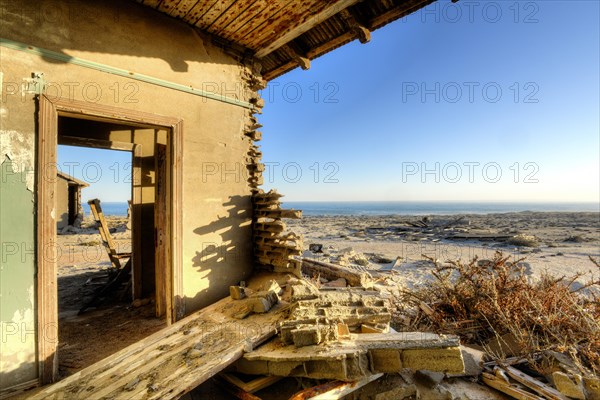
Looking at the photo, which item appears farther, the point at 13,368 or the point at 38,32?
the point at 38,32

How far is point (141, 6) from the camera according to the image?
12.7ft

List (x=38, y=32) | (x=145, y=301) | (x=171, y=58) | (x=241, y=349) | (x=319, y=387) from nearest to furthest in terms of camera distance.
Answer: (x=319, y=387) → (x=241, y=349) → (x=38, y=32) → (x=171, y=58) → (x=145, y=301)

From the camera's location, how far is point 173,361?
2.85 metres

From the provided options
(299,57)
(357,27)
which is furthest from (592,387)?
(299,57)

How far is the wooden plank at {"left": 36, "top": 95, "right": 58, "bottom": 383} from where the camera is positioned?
307 centimetres

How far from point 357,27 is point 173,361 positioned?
5004 mm

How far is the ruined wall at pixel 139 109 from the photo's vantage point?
2.95 meters

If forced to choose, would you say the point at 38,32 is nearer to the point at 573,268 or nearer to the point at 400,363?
the point at 400,363

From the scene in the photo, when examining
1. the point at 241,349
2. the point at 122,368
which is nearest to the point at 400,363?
the point at 241,349

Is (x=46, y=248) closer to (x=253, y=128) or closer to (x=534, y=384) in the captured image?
(x=253, y=128)

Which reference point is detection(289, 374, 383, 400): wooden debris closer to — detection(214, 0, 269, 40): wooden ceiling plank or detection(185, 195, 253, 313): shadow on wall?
detection(185, 195, 253, 313): shadow on wall

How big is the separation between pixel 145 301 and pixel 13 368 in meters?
2.96

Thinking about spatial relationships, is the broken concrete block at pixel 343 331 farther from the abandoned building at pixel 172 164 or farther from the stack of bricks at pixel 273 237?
the stack of bricks at pixel 273 237

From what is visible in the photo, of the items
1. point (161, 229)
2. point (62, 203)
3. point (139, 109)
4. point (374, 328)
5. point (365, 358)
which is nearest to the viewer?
point (365, 358)
